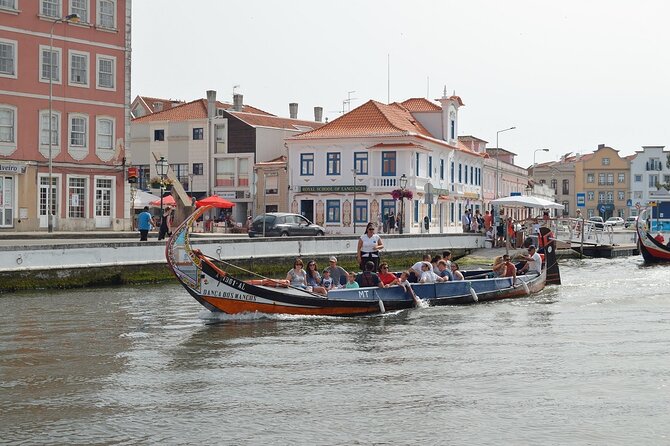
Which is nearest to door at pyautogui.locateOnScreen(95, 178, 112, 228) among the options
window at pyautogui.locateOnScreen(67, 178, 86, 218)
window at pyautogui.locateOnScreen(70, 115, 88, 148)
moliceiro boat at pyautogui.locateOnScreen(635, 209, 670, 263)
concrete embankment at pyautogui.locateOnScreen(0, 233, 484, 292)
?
window at pyautogui.locateOnScreen(67, 178, 86, 218)

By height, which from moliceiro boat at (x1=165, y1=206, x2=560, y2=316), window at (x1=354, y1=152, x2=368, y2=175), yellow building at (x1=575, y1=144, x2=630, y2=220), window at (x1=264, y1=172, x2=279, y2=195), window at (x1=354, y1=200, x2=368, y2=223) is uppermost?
yellow building at (x1=575, y1=144, x2=630, y2=220)

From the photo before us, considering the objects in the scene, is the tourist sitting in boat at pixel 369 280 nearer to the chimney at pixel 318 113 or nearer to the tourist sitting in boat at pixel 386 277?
the tourist sitting in boat at pixel 386 277

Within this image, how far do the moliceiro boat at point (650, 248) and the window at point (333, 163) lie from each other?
20.4 meters

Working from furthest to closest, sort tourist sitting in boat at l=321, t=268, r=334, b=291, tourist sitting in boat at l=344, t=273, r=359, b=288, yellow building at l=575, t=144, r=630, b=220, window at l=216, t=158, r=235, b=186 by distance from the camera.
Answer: yellow building at l=575, t=144, r=630, b=220, window at l=216, t=158, r=235, b=186, tourist sitting in boat at l=344, t=273, r=359, b=288, tourist sitting in boat at l=321, t=268, r=334, b=291

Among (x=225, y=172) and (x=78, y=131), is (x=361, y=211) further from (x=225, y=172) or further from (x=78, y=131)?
(x=78, y=131)

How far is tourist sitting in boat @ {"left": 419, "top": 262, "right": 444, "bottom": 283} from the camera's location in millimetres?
27266

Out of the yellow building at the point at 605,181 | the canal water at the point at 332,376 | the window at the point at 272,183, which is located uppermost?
the yellow building at the point at 605,181

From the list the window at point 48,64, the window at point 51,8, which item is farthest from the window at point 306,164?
the window at point 51,8

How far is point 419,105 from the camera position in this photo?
236 ft

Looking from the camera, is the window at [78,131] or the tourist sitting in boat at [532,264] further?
the window at [78,131]

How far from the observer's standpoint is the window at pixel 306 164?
64.8m

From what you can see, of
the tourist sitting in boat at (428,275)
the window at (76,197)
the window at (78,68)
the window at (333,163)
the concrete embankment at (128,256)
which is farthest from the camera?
the window at (333,163)

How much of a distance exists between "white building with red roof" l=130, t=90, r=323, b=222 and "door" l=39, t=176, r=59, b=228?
2350cm

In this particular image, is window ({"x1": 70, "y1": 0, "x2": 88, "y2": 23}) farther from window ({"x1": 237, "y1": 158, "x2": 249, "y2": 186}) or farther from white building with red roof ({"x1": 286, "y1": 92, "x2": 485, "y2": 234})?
window ({"x1": 237, "y1": 158, "x2": 249, "y2": 186})
